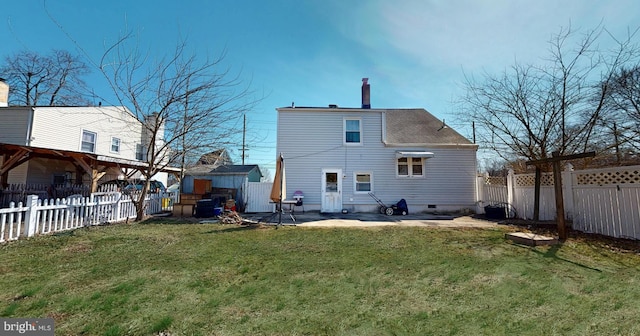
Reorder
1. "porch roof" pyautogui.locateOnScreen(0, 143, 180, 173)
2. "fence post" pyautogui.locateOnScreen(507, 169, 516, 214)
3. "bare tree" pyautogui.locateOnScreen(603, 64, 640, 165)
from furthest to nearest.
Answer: "fence post" pyautogui.locateOnScreen(507, 169, 516, 214), "porch roof" pyautogui.locateOnScreen(0, 143, 180, 173), "bare tree" pyautogui.locateOnScreen(603, 64, 640, 165)

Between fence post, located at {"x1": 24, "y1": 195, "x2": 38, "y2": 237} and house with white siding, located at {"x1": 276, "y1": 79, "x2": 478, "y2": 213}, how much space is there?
349 inches

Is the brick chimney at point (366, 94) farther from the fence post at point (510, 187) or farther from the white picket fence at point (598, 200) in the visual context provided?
the white picket fence at point (598, 200)

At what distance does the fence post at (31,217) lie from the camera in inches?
255

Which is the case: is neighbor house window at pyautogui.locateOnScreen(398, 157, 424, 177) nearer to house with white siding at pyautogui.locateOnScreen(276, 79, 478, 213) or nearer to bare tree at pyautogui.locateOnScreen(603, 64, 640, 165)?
house with white siding at pyautogui.locateOnScreen(276, 79, 478, 213)

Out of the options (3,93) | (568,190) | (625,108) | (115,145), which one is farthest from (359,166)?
(3,93)

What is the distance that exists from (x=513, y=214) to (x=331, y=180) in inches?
323

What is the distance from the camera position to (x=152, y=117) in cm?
1041

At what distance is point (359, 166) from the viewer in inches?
552

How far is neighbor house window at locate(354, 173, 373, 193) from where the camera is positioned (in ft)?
45.7

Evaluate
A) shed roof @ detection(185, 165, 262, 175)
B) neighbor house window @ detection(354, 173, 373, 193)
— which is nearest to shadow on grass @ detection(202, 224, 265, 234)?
neighbor house window @ detection(354, 173, 373, 193)

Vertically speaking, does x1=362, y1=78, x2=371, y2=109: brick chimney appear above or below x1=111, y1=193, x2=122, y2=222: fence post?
above

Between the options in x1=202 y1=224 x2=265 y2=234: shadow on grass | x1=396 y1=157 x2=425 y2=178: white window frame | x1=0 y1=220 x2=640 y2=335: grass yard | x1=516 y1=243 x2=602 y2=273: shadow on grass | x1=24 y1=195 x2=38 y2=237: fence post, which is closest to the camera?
x1=0 y1=220 x2=640 y2=335: grass yard

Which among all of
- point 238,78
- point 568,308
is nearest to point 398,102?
point 238,78

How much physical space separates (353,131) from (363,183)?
9.32 ft
